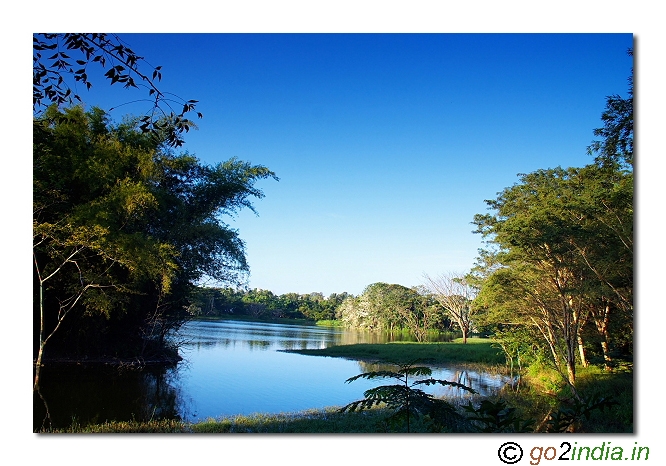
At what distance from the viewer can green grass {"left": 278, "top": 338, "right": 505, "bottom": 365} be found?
14953mm

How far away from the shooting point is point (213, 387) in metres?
8.79

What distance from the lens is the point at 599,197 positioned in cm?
657

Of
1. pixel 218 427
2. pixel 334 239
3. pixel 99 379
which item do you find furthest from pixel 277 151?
pixel 99 379

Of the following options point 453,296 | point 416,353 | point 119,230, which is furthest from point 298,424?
point 453,296

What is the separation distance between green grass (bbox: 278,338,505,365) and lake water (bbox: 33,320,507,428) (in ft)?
4.23

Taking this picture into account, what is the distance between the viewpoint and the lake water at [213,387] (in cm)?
685

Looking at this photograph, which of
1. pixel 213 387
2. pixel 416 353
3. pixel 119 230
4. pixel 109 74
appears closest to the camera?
pixel 109 74

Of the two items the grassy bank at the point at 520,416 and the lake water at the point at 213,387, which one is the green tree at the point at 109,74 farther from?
the lake water at the point at 213,387

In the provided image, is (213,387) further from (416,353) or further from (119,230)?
(416,353)

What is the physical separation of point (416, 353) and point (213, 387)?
899 cm

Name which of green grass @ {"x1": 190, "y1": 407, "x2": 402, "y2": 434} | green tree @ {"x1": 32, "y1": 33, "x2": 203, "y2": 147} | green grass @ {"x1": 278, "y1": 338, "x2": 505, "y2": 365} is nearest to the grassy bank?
green grass @ {"x1": 190, "y1": 407, "x2": 402, "y2": 434}

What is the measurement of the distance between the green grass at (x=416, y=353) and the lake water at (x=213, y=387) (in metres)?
1.29
